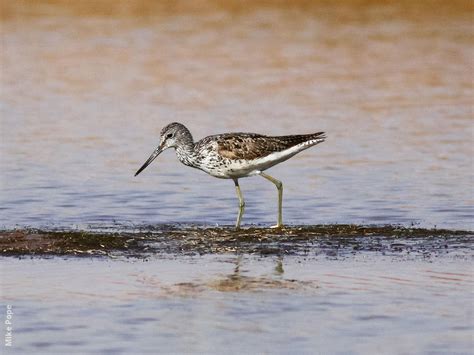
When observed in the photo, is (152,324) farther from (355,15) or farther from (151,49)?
(355,15)

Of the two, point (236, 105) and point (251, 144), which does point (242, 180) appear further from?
point (236, 105)

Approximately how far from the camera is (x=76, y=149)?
67.9 feet

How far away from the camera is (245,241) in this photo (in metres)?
14.0

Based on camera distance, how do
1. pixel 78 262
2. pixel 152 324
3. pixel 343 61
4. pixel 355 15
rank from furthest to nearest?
pixel 355 15
pixel 343 61
pixel 78 262
pixel 152 324

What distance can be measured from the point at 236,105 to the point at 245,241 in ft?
34.9

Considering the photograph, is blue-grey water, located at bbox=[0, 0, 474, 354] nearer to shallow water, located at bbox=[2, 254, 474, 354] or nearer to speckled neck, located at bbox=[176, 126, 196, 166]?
shallow water, located at bbox=[2, 254, 474, 354]

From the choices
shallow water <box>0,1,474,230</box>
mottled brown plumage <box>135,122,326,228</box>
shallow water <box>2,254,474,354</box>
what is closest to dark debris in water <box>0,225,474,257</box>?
shallow water <box>2,254,474,354</box>

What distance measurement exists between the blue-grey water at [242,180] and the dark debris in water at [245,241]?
37 centimetres

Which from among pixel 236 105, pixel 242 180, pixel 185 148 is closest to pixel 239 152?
pixel 185 148

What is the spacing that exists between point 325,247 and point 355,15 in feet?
79.1

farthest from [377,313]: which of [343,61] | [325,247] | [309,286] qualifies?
[343,61]

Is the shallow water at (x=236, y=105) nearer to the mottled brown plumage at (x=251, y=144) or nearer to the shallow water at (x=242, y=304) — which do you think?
the mottled brown plumage at (x=251, y=144)

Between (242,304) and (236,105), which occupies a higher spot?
(236,105)

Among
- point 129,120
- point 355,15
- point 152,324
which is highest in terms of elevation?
point 355,15
